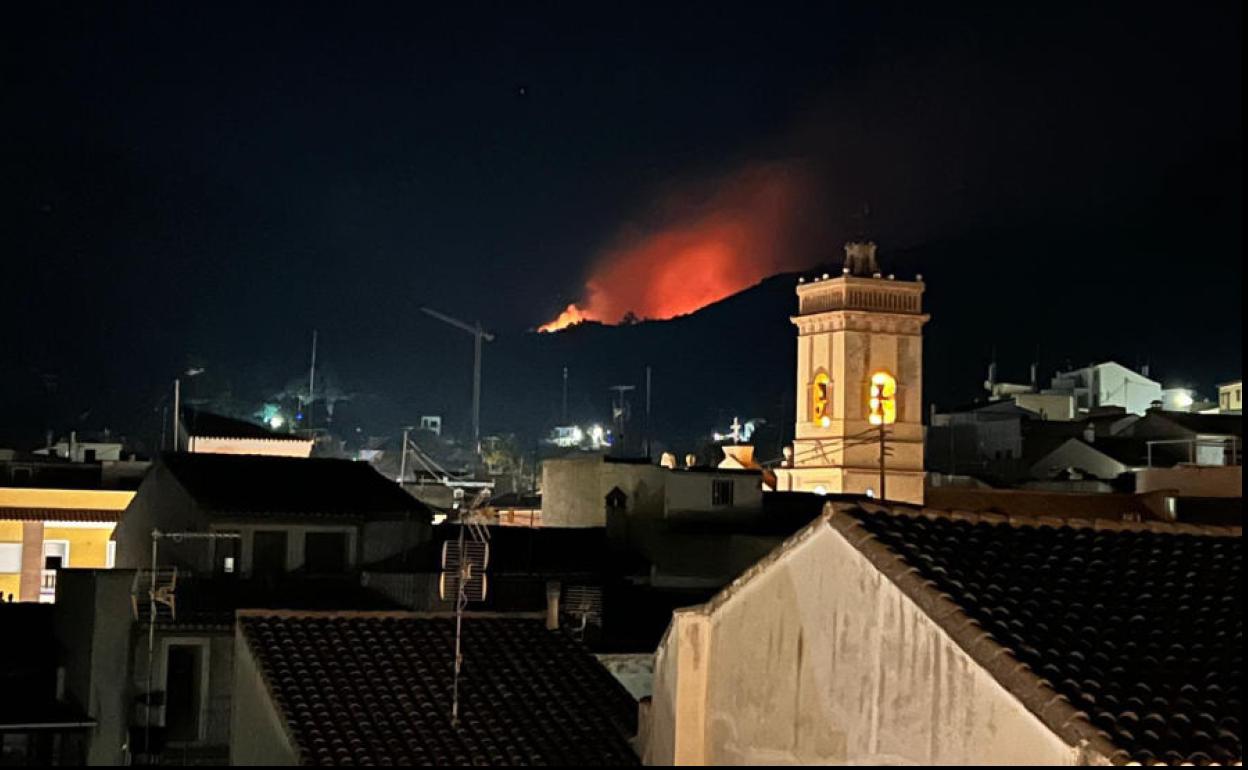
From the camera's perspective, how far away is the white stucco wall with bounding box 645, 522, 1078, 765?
1038 centimetres

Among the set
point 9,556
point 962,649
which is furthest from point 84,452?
point 962,649

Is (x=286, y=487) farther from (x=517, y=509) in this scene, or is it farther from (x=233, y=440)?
(x=517, y=509)

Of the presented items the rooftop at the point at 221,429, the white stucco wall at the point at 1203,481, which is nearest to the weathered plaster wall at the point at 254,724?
the white stucco wall at the point at 1203,481

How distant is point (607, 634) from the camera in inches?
987

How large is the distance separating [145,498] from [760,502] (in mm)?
12653

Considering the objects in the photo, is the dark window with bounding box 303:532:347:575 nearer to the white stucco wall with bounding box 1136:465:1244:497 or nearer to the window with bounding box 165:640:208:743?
the window with bounding box 165:640:208:743

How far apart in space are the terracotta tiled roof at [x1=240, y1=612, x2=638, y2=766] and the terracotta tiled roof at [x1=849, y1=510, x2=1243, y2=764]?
14.9 feet

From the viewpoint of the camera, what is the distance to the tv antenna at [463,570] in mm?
16781

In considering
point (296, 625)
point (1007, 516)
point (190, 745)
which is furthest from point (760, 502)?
point (1007, 516)

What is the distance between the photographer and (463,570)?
18.0 metres

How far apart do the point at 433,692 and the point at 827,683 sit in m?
6.06

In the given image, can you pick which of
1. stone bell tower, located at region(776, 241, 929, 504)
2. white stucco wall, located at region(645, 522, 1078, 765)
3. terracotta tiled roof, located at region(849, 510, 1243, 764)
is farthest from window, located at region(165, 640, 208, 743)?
stone bell tower, located at region(776, 241, 929, 504)

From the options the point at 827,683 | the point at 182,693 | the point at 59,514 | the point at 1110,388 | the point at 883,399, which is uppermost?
the point at 1110,388

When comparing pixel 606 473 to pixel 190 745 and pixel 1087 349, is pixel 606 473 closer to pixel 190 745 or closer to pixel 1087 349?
pixel 190 745
